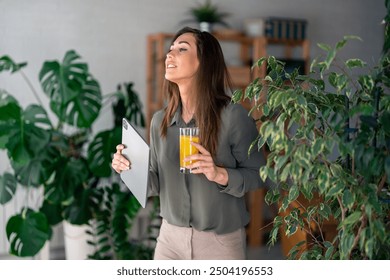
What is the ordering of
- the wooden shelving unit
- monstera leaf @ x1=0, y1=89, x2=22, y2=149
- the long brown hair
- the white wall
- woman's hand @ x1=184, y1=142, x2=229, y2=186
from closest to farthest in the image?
woman's hand @ x1=184, y1=142, x2=229, y2=186 < the long brown hair < monstera leaf @ x1=0, y1=89, x2=22, y2=149 < the white wall < the wooden shelving unit

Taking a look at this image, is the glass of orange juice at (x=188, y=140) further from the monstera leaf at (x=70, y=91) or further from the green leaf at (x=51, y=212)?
the green leaf at (x=51, y=212)

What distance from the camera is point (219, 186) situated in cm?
152

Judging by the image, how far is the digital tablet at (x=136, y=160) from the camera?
144 cm

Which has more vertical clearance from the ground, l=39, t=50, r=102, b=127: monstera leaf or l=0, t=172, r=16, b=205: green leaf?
l=39, t=50, r=102, b=127: monstera leaf

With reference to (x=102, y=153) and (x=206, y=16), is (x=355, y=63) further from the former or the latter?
(x=206, y=16)

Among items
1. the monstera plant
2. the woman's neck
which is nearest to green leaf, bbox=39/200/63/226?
the monstera plant

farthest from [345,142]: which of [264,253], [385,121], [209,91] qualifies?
[264,253]

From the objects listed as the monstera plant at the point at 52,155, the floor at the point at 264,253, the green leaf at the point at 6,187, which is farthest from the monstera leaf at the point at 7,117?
the floor at the point at 264,253

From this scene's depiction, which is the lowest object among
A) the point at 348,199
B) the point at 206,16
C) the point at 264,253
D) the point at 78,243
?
the point at 264,253

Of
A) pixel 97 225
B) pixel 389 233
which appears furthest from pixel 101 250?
pixel 389 233

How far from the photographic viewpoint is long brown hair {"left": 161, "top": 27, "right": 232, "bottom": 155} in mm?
1507

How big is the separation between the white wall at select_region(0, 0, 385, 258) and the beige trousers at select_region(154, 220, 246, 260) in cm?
203

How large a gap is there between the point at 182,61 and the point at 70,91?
123 centimetres

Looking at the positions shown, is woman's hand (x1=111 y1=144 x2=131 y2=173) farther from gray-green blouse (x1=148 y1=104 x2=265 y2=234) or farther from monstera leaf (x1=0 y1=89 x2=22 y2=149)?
monstera leaf (x1=0 y1=89 x2=22 y2=149)
